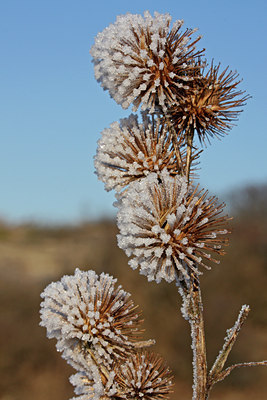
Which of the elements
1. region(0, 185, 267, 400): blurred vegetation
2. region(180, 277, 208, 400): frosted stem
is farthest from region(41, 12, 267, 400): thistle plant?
region(0, 185, 267, 400): blurred vegetation

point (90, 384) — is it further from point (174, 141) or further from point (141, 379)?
point (174, 141)

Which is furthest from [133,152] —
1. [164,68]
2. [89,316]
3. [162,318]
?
[162,318]

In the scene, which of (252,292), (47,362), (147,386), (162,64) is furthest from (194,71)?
(252,292)

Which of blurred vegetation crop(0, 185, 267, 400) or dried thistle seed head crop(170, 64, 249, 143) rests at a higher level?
blurred vegetation crop(0, 185, 267, 400)

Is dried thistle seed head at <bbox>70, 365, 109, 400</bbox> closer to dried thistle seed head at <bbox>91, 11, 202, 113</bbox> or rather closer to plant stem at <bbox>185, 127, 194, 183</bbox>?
plant stem at <bbox>185, 127, 194, 183</bbox>

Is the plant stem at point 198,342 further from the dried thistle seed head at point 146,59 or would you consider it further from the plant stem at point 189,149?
the dried thistle seed head at point 146,59
